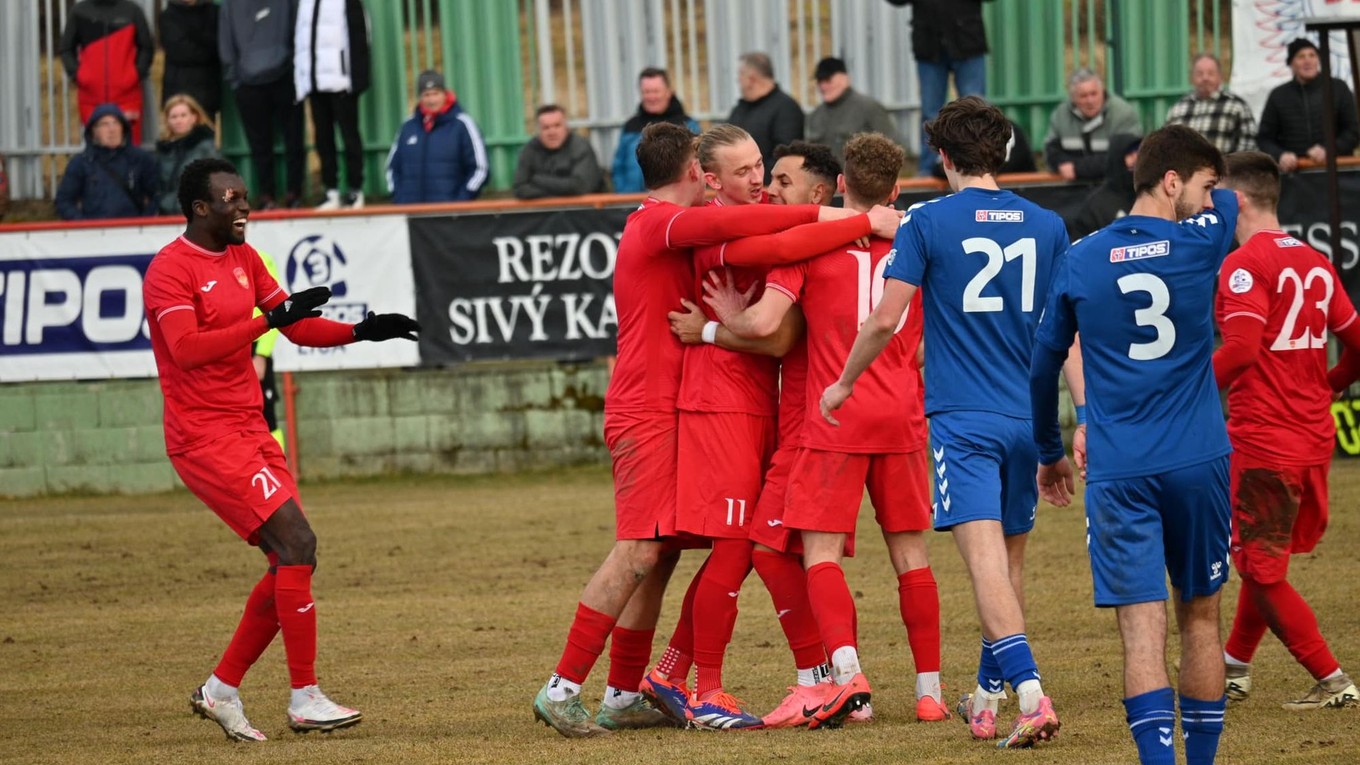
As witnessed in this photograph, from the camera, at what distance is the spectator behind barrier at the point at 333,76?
17.1 m

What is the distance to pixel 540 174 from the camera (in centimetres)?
1639

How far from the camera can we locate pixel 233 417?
7594 millimetres

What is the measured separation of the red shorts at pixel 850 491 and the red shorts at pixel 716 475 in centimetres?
22

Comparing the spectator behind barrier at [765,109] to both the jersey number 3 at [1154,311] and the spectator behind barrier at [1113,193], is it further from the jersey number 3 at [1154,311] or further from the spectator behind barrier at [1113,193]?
the jersey number 3 at [1154,311]

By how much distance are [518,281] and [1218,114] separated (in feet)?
20.4

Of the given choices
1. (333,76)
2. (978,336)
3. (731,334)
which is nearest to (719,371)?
(731,334)

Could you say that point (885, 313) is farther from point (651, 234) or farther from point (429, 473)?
point (429, 473)

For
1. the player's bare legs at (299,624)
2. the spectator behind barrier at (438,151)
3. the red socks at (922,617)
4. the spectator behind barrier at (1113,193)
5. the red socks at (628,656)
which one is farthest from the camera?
the spectator behind barrier at (438,151)

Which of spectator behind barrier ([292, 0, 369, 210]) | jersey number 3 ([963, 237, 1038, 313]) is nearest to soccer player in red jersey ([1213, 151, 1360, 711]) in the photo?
jersey number 3 ([963, 237, 1038, 313])

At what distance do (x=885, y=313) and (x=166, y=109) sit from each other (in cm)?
1225

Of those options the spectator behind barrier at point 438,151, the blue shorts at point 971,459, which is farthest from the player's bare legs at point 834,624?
the spectator behind barrier at point 438,151

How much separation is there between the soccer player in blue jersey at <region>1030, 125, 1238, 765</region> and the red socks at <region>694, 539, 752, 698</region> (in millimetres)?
1953

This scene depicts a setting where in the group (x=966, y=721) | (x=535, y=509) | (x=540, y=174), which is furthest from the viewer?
(x=540, y=174)

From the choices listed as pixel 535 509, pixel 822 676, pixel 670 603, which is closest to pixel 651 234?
pixel 822 676
